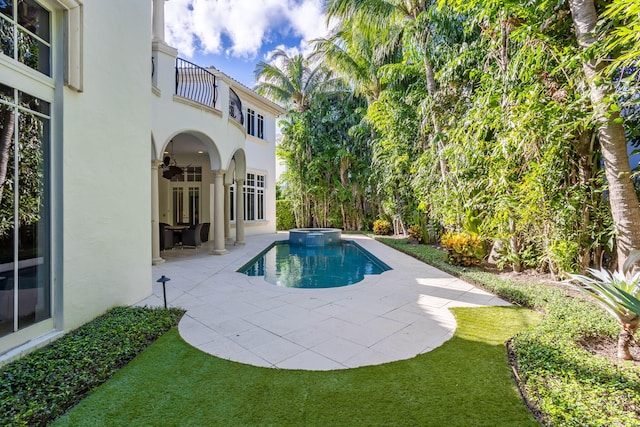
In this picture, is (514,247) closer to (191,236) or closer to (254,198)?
(191,236)

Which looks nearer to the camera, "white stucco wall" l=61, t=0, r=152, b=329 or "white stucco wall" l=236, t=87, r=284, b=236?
"white stucco wall" l=61, t=0, r=152, b=329

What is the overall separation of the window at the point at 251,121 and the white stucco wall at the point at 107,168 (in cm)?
1064

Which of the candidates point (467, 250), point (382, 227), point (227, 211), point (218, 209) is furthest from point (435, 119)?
point (227, 211)

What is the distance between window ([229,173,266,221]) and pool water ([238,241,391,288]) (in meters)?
3.53

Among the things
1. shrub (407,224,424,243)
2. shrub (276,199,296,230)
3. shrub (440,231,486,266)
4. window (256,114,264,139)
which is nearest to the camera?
shrub (440,231,486,266)

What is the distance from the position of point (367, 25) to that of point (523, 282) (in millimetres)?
9664

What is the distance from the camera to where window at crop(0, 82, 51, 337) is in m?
3.39

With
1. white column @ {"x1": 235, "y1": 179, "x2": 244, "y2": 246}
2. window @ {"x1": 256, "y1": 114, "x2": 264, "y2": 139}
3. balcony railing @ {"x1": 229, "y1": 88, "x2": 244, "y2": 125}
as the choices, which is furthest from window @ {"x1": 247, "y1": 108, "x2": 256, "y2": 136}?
white column @ {"x1": 235, "y1": 179, "x2": 244, "y2": 246}

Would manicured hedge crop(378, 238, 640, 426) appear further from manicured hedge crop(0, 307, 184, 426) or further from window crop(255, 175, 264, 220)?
window crop(255, 175, 264, 220)

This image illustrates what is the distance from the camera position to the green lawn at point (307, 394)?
2.54m

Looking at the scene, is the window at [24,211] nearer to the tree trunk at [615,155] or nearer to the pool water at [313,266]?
the pool water at [313,266]

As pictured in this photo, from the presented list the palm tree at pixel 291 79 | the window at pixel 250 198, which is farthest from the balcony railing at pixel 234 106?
the palm tree at pixel 291 79

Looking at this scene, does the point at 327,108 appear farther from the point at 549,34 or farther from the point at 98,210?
the point at 98,210

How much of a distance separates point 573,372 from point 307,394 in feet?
8.63
